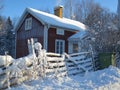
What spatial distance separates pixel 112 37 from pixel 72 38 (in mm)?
8782

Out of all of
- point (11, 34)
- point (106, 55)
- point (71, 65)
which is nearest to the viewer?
point (71, 65)

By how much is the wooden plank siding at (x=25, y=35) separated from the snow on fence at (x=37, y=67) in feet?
37.6

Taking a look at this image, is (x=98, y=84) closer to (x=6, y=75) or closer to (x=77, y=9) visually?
(x=6, y=75)

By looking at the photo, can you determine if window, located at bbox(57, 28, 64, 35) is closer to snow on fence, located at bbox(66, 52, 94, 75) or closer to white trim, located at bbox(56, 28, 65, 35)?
white trim, located at bbox(56, 28, 65, 35)

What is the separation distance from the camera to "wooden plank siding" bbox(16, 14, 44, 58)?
25.0m

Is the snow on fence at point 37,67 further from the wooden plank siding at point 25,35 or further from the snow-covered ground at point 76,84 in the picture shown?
the wooden plank siding at point 25,35

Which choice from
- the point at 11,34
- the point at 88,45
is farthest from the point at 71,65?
the point at 11,34

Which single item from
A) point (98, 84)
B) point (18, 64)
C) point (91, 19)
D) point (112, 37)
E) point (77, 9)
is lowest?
point (98, 84)

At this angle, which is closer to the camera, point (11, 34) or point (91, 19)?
point (91, 19)

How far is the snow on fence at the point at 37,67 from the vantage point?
8.54m

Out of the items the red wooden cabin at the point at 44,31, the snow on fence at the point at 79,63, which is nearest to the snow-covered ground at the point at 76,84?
the snow on fence at the point at 79,63

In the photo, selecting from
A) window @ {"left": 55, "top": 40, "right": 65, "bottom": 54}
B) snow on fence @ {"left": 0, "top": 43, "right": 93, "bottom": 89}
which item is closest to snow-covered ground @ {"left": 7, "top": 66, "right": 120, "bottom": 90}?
snow on fence @ {"left": 0, "top": 43, "right": 93, "bottom": 89}

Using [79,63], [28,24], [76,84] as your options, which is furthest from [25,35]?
[76,84]

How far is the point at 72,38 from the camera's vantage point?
25484mm
